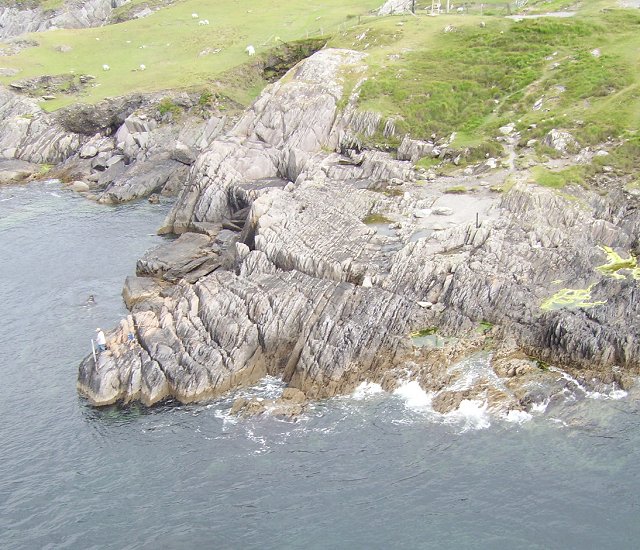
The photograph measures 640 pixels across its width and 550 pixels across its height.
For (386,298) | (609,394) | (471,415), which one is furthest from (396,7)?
(471,415)

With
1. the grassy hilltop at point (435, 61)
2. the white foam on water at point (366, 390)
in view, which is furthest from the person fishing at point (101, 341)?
the grassy hilltop at point (435, 61)

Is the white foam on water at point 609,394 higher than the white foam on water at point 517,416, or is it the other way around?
the white foam on water at point 609,394

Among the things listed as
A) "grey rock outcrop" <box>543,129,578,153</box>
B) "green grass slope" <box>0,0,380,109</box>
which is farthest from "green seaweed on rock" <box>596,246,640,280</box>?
"green grass slope" <box>0,0,380,109</box>

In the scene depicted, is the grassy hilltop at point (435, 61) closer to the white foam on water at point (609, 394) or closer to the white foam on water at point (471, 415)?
the white foam on water at point (609, 394)

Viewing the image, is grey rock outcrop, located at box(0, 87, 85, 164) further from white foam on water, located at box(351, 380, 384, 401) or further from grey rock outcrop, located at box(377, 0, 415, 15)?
white foam on water, located at box(351, 380, 384, 401)

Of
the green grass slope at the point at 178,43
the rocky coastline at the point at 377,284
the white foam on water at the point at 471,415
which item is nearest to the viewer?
the white foam on water at the point at 471,415

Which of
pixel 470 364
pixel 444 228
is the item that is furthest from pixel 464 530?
pixel 444 228
